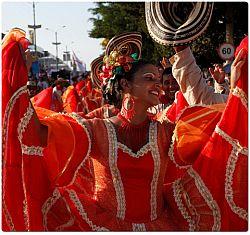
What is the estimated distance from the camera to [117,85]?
367cm

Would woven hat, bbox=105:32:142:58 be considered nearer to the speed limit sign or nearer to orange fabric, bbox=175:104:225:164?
orange fabric, bbox=175:104:225:164

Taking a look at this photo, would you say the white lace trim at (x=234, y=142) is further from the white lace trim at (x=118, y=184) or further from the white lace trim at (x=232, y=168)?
the white lace trim at (x=118, y=184)

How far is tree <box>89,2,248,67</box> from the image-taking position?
1953 centimetres

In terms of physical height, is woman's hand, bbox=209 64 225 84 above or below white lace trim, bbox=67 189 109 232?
above

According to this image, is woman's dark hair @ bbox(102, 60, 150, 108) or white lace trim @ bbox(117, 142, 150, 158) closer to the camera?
white lace trim @ bbox(117, 142, 150, 158)

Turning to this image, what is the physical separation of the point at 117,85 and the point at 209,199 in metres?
0.96

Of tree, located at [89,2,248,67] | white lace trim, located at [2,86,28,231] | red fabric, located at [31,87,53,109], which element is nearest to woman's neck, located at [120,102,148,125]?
white lace trim, located at [2,86,28,231]

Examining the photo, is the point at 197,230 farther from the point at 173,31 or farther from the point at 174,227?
the point at 173,31

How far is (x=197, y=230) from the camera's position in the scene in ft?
11.2

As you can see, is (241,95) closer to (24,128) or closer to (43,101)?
(24,128)

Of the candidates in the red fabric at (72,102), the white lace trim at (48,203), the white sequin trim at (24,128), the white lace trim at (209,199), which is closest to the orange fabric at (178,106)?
the white lace trim at (209,199)

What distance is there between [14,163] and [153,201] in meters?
0.89

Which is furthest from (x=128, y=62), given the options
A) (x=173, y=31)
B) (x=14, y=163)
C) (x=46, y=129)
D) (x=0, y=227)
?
(x=0, y=227)

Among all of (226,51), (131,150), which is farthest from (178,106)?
(226,51)
